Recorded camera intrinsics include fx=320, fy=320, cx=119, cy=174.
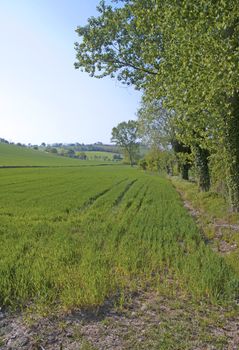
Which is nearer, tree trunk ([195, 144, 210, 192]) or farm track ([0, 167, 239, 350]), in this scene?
farm track ([0, 167, 239, 350])

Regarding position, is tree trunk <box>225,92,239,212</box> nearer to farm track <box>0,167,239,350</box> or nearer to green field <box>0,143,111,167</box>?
farm track <box>0,167,239,350</box>

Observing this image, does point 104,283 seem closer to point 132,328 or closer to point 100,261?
point 132,328

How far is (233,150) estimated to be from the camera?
14375 millimetres

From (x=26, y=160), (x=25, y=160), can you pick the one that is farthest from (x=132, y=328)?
(x=26, y=160)

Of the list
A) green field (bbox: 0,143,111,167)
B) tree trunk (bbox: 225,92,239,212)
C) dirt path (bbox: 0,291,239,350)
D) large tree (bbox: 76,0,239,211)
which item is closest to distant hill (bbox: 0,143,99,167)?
green field (bbox: 0,143,111,167)

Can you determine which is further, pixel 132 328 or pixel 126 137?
pixel 126 137

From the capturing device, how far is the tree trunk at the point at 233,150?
14117mm

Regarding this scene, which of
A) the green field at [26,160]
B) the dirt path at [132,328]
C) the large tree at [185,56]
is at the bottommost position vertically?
the dirt path at [132,328]

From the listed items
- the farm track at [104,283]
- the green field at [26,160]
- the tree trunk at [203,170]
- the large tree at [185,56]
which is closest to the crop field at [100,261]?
the farm track at [104,283]

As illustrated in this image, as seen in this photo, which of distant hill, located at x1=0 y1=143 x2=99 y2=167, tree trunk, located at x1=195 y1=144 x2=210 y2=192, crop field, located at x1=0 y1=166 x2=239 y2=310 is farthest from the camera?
distant hill, located at x1=0 y1=143 x2=99 y2=167

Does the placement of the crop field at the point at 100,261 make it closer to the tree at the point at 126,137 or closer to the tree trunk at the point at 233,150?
the tree trunk at the point at 233,150

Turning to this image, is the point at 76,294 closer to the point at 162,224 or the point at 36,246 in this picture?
the point at 36,246

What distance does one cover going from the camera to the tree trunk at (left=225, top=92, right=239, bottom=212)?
14117mm

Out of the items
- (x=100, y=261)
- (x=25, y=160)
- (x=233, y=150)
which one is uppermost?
(x=233, y=150)
